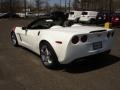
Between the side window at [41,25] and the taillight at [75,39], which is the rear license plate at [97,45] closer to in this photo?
the taillight at [75,39]

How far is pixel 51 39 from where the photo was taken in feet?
19.7

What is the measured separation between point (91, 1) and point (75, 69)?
57125 millimetres

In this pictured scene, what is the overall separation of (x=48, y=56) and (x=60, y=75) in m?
0.74

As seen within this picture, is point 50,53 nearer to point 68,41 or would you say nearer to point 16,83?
point 68,41

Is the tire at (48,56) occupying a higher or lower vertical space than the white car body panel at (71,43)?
lower

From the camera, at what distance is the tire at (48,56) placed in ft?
19.6

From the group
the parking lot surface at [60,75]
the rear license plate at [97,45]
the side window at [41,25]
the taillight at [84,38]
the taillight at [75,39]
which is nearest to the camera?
the parking lot surface at [60,75]

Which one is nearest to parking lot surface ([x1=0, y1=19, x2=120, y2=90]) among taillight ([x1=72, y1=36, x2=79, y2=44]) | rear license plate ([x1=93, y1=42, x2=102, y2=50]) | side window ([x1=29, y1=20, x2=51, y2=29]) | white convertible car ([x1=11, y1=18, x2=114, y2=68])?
white convertible car ([x1=11, y1=18, x2=114, y2=68])

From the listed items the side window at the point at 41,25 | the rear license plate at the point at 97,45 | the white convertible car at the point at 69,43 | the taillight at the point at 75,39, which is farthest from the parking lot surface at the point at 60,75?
the side window at the point at 41,25

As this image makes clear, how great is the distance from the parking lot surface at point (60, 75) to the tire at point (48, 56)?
16cm

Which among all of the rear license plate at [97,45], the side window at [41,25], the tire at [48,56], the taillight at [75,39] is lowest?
the tire at [48,56]

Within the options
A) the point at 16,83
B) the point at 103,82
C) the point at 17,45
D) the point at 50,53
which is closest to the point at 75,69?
the point at 50,53

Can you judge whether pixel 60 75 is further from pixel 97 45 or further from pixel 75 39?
pixel 97 45

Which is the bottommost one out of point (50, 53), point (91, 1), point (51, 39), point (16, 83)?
point (16, 83)
